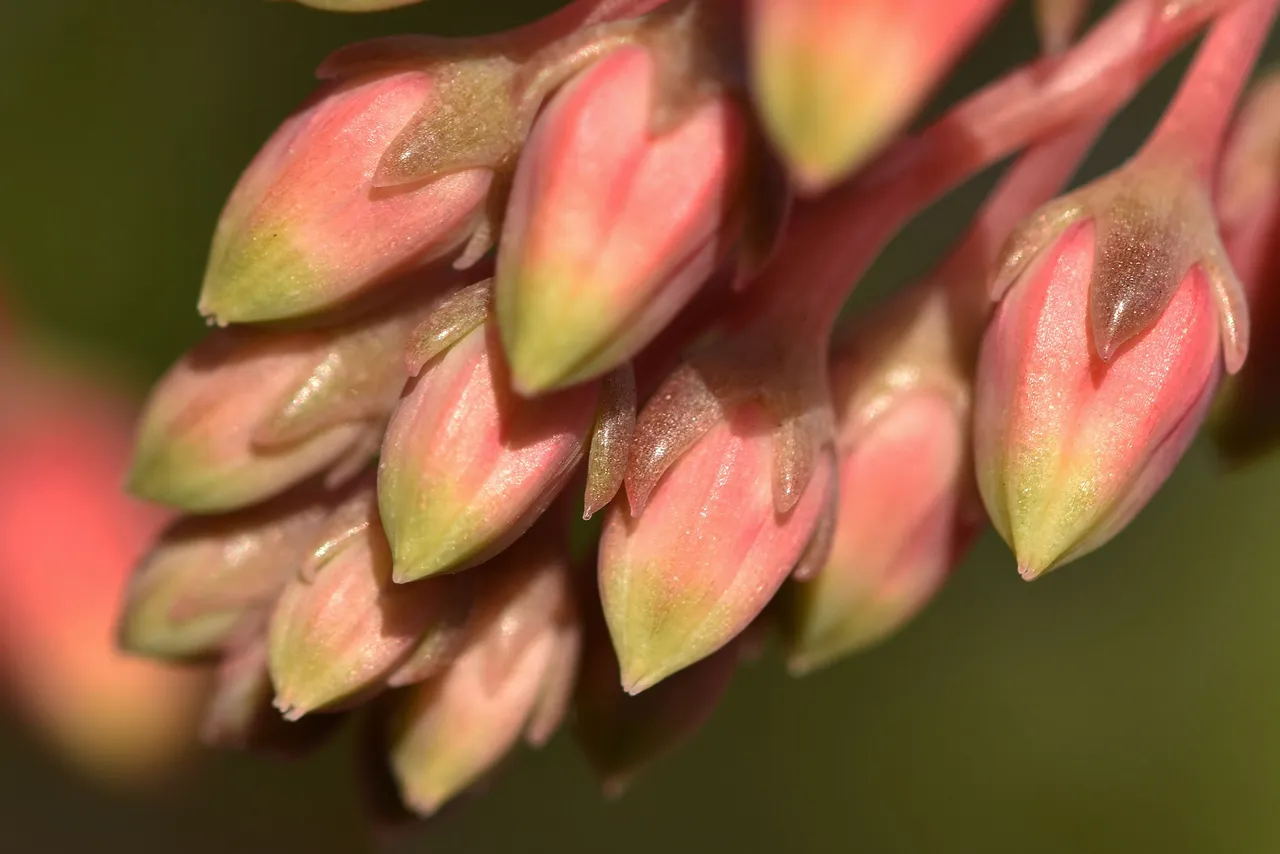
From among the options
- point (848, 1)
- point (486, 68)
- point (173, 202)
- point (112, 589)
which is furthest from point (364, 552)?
point (173, 202)

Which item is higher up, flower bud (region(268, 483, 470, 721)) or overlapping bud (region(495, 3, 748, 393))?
overlapping bud (region(495, 3, 748, 393))

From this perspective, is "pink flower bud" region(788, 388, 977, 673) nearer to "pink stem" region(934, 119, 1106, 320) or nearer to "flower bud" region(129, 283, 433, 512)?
"pink stem" region(934, 119, 1106, 320)

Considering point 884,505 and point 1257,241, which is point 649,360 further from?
point 1257,241

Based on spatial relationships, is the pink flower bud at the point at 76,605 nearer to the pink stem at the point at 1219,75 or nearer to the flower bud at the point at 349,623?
the flower bud at the point at 349,623

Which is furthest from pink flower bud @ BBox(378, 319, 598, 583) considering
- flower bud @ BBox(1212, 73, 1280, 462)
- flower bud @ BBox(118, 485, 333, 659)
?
flower bud @ BBox(1212, 73, 1280, 462)

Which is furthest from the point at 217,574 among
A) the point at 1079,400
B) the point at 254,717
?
the point at 1079,400

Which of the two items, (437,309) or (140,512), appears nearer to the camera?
(437,309)

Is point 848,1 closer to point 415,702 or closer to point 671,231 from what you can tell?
point 671,231

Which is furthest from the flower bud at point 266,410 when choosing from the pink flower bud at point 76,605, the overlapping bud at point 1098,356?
the pink flower bud at point 76,605
